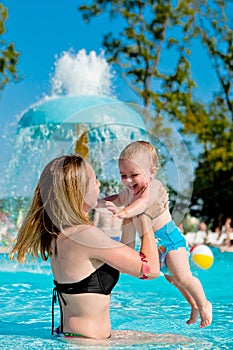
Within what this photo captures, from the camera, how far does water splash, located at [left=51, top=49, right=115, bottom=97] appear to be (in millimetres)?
15172

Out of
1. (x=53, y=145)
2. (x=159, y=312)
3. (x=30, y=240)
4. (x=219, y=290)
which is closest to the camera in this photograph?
(x=30, y=240)

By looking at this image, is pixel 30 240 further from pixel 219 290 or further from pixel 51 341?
pixel 219 290

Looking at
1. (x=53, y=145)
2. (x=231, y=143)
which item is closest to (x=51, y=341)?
(x=53, y=145)

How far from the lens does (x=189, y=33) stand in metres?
20.0

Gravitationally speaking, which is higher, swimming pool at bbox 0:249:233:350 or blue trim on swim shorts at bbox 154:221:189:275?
blue trim on swim shorts at bbox 154:221:189:275

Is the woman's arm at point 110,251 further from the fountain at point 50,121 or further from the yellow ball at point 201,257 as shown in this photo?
the fountain at point 50,121

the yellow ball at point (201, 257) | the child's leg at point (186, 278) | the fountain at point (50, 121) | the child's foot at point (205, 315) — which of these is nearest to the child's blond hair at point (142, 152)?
the child's leg at point (186, 278)

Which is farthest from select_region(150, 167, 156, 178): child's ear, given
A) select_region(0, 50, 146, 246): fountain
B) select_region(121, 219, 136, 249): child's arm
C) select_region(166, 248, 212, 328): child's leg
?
select_region(0, 50, 146, 246): fountain

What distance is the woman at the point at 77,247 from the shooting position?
112 inches

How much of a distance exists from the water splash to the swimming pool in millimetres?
7067

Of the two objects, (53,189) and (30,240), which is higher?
(53,189)

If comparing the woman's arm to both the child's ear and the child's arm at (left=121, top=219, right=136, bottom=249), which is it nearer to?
the child's arm at (left=121, top=219, right=136, bottom=249)

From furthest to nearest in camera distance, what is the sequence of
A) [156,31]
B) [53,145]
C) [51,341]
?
[156,31] < [53,145] < [51,341]

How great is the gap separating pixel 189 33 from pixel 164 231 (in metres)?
17.5
